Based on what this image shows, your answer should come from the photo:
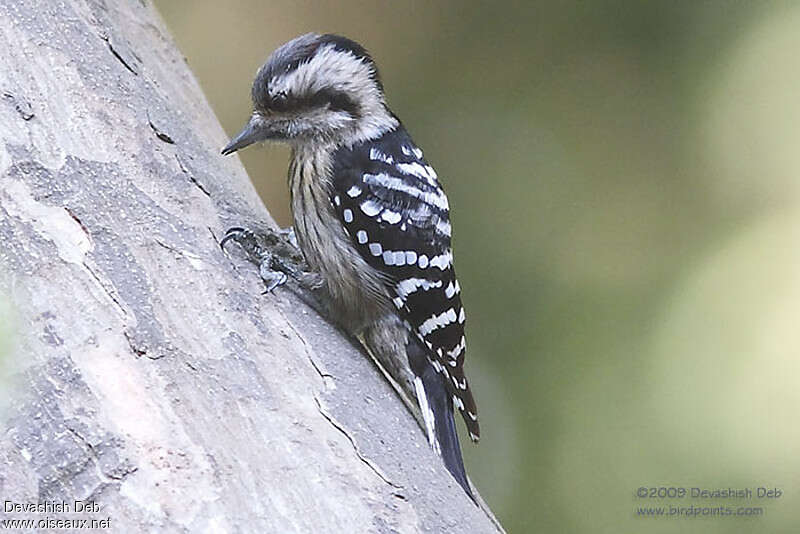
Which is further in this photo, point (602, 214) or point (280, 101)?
point (602, 214)

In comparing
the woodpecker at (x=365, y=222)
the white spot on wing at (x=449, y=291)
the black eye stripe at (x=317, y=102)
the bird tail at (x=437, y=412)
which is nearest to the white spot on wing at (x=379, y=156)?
the woodpecker at (x=365, y=222)

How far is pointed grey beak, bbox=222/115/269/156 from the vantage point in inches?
92.7

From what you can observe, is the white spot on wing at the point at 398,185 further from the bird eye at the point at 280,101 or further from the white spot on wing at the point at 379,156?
the bird eye at the point at 280,101

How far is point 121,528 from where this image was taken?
1.35 meters

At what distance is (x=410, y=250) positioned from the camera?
2367mm

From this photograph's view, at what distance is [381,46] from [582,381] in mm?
1860

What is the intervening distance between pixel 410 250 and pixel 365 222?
13 cm

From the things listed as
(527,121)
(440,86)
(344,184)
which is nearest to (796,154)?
(527,121)

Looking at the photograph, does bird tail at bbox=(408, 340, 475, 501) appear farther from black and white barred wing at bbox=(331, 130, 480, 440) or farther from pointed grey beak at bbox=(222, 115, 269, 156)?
pointed grey beak at bbox=(222, 115, 269, 156)

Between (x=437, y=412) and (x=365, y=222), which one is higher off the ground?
(x=365, y=222)

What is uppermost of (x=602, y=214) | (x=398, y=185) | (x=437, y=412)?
(x=398, y=185)

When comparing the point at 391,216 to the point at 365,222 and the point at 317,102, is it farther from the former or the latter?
the point at 317,102

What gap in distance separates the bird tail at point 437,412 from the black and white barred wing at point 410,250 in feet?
0.08

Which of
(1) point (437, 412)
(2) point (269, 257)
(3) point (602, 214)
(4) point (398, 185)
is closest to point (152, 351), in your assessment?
(2) point (269, 257)
